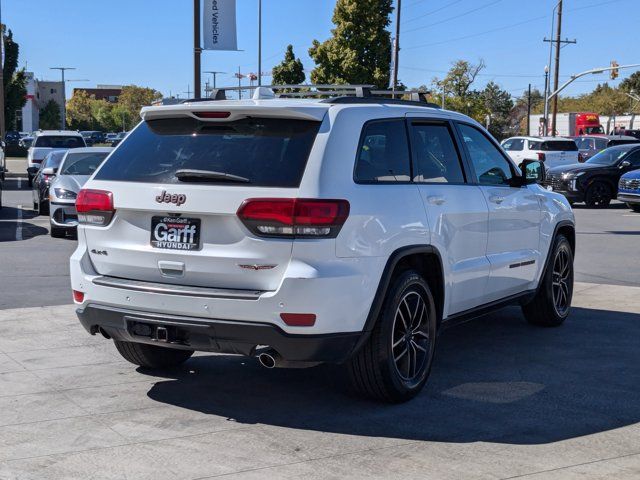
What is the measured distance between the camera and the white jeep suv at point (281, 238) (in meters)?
5.01

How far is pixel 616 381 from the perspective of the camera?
6398 mm

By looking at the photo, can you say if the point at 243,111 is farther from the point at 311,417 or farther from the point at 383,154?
the point at 311,417

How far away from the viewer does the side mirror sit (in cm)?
757

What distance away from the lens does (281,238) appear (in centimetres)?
499

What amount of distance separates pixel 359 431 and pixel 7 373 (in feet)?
9.08

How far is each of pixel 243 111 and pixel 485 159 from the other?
2.52m

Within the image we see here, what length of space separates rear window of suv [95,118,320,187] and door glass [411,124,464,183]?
3.64 ft

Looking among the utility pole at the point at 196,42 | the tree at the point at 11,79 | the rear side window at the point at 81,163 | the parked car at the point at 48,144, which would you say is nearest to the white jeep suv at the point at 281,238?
the utility pole at the point at 196,42

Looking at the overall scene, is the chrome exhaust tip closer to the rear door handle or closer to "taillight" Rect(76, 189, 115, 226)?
"taillight" Rect(76, 189, 115, 226)

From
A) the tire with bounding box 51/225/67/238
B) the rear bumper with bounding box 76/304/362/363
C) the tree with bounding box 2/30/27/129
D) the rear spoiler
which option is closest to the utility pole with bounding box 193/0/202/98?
the tire with bounding box 51/225/67/238

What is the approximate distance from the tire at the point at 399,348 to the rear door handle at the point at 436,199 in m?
0.54

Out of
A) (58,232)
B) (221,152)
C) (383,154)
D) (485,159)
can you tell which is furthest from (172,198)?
(58,232)

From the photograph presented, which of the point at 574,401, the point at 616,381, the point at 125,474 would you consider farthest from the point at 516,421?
the point at 125,474

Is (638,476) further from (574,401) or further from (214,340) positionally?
(214,340)
